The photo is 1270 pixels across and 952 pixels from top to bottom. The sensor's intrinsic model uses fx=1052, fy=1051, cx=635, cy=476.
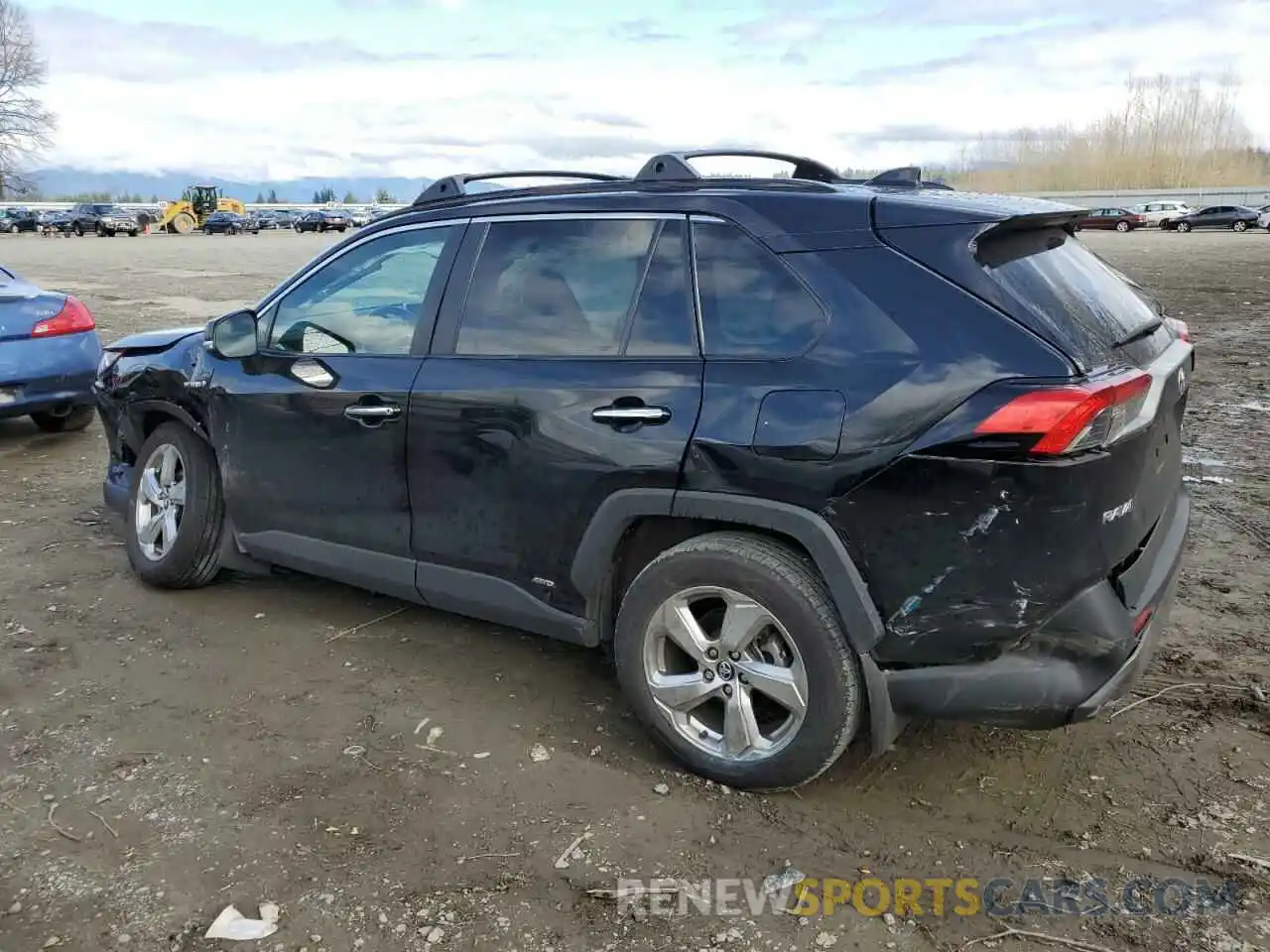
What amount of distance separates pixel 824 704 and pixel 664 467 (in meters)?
0.83

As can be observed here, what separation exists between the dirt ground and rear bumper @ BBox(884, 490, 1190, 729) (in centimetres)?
41

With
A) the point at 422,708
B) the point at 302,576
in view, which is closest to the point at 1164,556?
the point at 422,708

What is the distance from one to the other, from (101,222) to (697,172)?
→ 208ft

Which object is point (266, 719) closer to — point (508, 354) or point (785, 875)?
point (508, 354)

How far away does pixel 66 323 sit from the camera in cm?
774

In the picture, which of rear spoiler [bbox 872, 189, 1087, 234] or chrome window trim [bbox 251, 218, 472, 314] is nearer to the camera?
rear spoiler [bbox 872, 189, 1087, 234]

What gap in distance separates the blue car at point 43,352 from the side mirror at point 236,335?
151 inches

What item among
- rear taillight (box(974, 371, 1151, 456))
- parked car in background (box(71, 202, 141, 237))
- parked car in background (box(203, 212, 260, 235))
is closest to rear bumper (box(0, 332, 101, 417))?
rear taillight (box(974, 371, 1151, 456))

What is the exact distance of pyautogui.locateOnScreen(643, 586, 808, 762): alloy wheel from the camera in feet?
10.1

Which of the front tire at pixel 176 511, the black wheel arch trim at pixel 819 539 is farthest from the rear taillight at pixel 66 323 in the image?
the black wheel arch trim at pixel 819 539

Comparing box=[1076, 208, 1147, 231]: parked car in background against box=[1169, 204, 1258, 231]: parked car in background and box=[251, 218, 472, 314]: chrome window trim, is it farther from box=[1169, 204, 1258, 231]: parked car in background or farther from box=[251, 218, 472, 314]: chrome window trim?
box=[251, 218, 472, 314]: chrome window trim

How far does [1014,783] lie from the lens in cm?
327

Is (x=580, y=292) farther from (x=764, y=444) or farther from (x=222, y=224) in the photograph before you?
(x=222, y=224)

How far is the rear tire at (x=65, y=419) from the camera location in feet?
27.2
